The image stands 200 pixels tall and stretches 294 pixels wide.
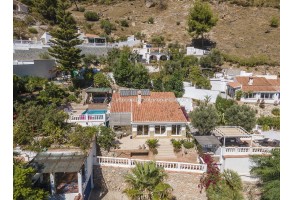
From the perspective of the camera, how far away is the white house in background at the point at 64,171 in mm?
13258

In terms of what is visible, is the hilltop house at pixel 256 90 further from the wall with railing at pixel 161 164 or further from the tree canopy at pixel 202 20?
the wall with railing at pixel 161 164

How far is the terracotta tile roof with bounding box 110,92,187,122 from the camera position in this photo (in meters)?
22.7

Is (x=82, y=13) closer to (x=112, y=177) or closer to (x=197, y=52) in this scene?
(x=197, y=52)

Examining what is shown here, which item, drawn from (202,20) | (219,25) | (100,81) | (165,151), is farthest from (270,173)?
(219,25)

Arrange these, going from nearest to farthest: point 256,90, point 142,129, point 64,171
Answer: point 64,171
point 142,129
point 256,90

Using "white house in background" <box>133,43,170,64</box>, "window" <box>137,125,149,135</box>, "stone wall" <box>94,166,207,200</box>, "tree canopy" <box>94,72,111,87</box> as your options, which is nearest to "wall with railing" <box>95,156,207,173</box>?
"stone wall" <box>94,166,207,200</box>

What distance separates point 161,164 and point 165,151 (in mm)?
2751

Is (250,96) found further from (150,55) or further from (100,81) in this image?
(100,81)

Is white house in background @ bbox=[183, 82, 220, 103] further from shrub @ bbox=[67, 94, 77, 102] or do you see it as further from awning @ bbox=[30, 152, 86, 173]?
awning @ bbox=[30, 152, 86, 173]

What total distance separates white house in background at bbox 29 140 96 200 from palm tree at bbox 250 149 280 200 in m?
11.0

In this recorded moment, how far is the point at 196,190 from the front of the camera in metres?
16.8

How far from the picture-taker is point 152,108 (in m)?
24.0

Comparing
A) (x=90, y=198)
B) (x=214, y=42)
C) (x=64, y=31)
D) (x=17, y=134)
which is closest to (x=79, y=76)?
(x=64, y=31)

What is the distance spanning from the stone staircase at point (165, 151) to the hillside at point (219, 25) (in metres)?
35.6
